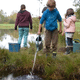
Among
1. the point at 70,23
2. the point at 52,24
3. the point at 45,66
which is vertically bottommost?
the point at 45,66

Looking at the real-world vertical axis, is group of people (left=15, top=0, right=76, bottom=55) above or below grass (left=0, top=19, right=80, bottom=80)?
above

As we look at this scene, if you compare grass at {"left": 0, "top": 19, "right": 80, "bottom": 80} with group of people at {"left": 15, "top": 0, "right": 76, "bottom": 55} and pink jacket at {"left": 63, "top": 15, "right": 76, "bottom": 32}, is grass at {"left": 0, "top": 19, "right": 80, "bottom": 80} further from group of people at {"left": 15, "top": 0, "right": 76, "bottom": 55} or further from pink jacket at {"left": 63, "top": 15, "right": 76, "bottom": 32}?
pink jacket at {"left": 63, "top": 15, "right": 76, "bottom": 32}

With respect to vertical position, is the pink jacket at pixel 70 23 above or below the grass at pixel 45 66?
above

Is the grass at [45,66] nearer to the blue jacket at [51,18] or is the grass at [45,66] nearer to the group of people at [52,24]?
the group of people at [52,24]

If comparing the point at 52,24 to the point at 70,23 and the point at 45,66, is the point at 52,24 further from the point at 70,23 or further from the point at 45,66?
the point at 45,66

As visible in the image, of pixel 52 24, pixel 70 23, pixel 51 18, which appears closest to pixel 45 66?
pixel 52 24

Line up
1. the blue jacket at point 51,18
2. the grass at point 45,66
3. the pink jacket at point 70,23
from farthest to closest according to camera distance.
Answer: the pink jacket at point 70,23 → the blue jacket at point 51,18 → the grass at point 45,66

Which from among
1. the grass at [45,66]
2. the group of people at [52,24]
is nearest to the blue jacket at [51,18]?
the group of people at [52,24]

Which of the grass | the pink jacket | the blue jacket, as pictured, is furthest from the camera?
the pink jacket

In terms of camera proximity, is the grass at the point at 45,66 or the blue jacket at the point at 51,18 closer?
the grass at the point at 45,66

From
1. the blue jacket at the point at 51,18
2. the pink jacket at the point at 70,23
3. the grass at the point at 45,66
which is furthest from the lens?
the pink jacket at the point at 70,23

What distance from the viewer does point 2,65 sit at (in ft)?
12.8

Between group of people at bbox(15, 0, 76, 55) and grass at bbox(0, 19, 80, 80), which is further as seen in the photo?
group of people at bbox(15, 0, 76, 55)

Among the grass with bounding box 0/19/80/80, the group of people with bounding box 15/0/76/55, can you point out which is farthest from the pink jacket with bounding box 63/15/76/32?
the grass with bounding box 0/19/80/80
